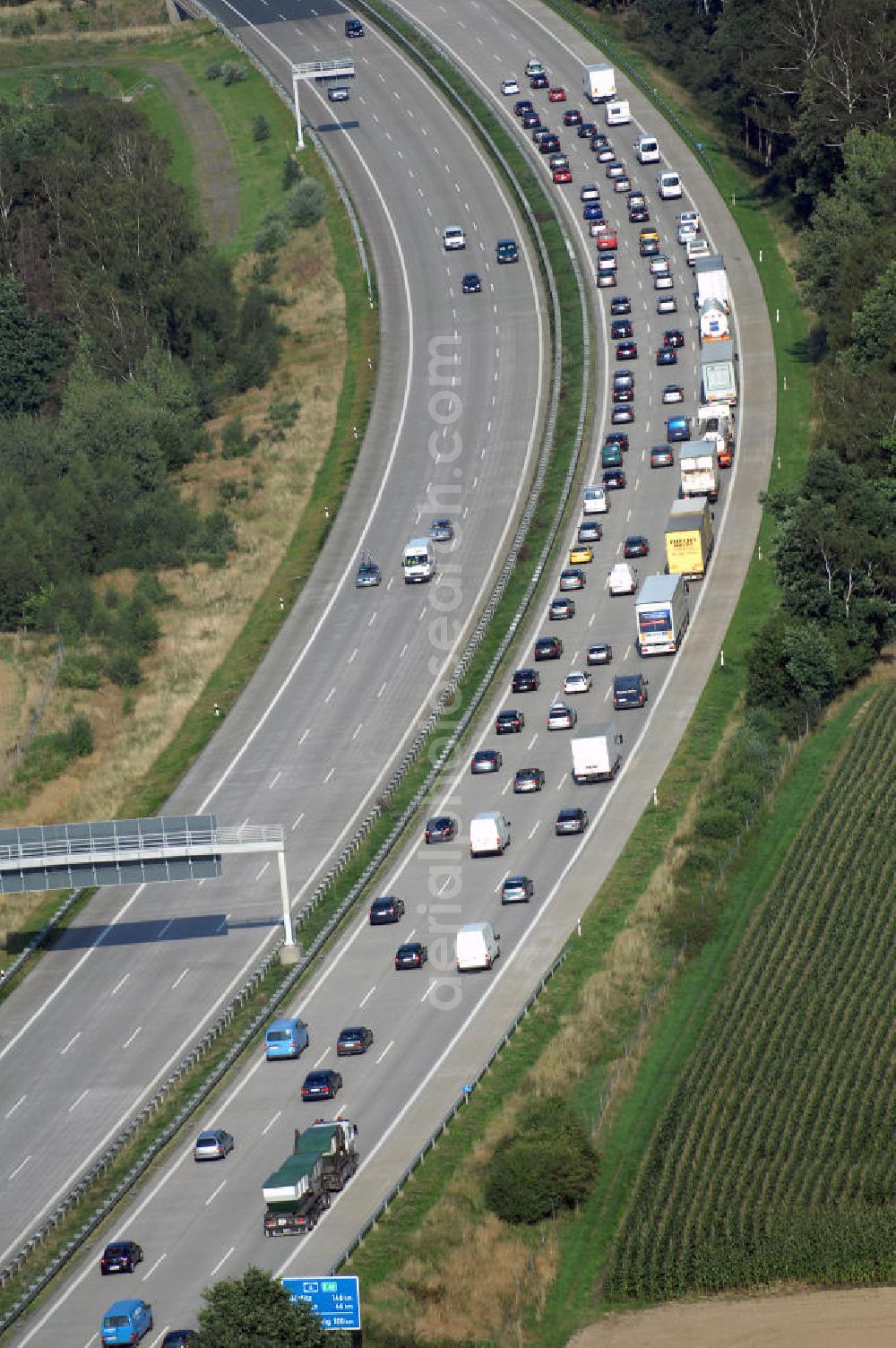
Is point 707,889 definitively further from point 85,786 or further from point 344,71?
point 344,71

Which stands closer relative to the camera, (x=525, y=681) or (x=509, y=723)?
(x=509, y=723)

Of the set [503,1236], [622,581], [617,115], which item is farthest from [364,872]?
[617,115]

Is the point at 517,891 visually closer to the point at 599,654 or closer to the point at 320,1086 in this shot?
the point at 320,1086

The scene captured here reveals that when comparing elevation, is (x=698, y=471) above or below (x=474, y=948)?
above

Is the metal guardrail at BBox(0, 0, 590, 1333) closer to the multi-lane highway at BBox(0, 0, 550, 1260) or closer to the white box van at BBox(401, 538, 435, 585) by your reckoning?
the multi-lane highway at BBox(0, 0, 550, 1260)

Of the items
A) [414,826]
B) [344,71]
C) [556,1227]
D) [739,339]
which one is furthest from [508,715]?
[344,71]

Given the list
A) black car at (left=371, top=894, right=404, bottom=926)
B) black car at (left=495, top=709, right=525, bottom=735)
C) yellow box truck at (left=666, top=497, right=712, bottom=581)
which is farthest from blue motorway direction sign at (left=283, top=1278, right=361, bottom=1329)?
yellow box truck at (left=666, top=497, right=712, bottom=581)
